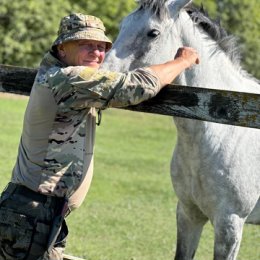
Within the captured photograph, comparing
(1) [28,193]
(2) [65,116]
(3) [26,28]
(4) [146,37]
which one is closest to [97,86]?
(2) [65,116]

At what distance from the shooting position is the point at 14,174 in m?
3.61

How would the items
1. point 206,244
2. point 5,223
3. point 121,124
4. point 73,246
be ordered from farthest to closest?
point 121,124 → point 206,244 → point 73,246 → point 5,223

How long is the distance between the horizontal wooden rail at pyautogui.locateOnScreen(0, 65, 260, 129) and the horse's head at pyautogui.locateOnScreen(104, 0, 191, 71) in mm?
618

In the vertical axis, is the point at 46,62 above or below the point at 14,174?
above

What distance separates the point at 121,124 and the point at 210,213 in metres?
20.1

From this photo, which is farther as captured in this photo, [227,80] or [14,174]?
[227,80]

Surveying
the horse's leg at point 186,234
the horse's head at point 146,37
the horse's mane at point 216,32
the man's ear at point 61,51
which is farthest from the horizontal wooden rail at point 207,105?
the horse's leg at point 186,234

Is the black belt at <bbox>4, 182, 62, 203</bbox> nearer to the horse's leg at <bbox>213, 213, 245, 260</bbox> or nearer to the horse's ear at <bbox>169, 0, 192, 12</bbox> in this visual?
the horse's leg at <bbox>213, 213, 245, 260</bbox>

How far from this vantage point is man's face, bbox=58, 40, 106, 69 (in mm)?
3477

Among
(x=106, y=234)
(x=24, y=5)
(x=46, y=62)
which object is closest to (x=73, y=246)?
(x=106, y=234)

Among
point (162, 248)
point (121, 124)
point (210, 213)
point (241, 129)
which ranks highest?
point (241, 129)

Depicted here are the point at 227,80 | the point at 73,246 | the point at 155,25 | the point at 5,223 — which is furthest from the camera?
the point at 73,246

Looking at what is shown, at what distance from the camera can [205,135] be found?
455 cm

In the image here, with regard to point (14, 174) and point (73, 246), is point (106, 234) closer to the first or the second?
point (73, 246)
